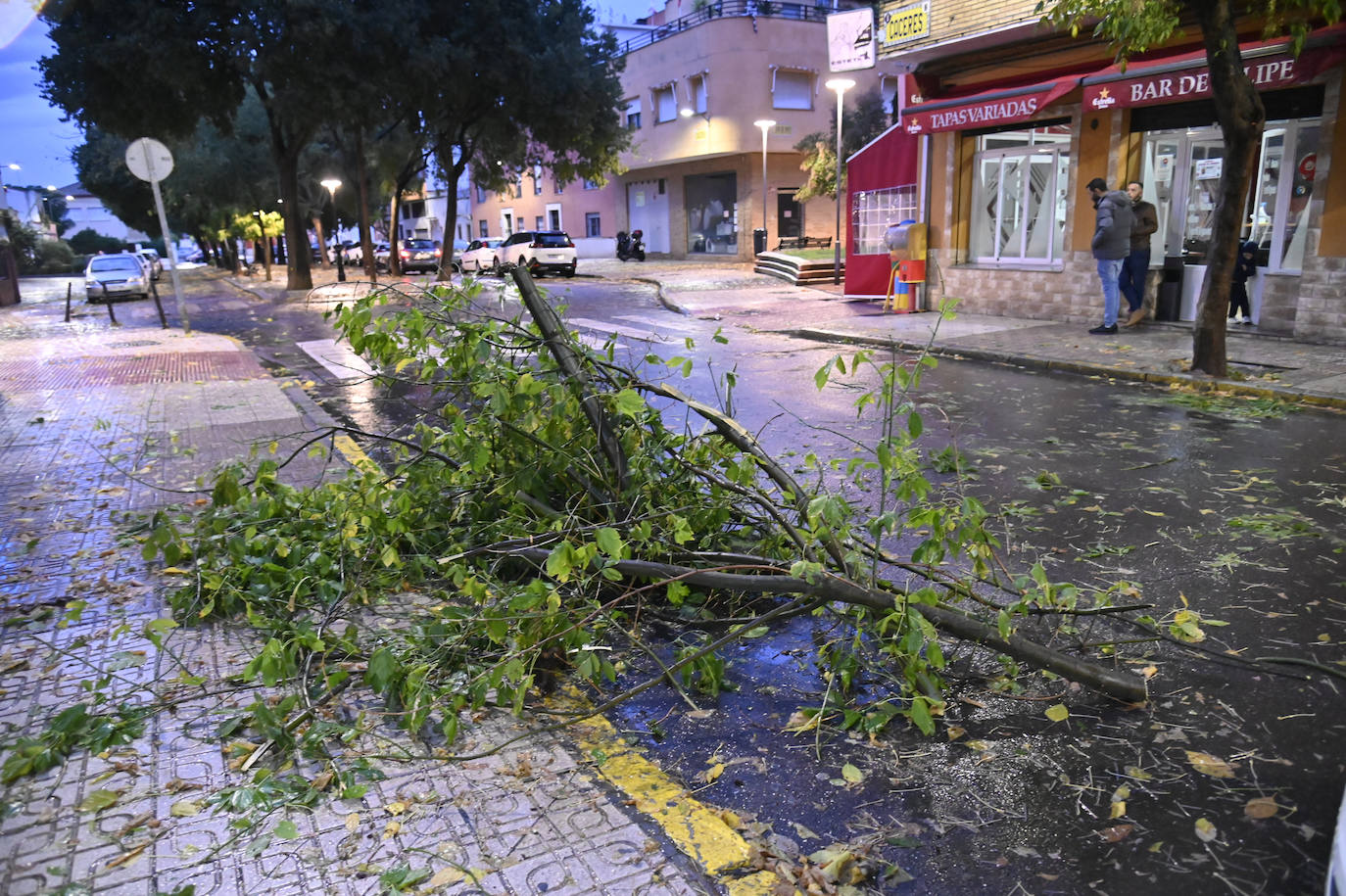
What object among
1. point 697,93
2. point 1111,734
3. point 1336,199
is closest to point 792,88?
point 697,93

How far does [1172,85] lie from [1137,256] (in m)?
2.31

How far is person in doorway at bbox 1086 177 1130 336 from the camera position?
12.8 meters

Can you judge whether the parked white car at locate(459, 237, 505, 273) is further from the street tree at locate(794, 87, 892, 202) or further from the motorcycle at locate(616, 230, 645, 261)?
the street tree at locate(794, 87, 892, 202)

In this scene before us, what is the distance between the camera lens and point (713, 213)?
4109cm

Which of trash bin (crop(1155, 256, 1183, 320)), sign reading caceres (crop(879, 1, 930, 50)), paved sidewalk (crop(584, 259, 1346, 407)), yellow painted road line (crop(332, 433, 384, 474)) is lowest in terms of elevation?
yellow painted road line (crop(332, 433, 384, 474))

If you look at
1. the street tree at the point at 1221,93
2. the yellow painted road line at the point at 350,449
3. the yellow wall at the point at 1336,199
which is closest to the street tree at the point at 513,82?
the yellow painted road line at the point at 350,449

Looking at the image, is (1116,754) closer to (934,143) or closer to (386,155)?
(934,143)

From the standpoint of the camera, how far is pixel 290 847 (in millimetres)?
2676

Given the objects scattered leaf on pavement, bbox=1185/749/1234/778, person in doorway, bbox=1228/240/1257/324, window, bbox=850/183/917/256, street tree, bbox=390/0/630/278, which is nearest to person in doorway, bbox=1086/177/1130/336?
person in doorway, bbox=1228/240/1257/324

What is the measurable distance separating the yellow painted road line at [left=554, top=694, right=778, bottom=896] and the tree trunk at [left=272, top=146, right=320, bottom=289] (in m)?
27.1

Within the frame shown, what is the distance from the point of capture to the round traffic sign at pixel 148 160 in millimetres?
14236

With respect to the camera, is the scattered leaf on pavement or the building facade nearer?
the scattered leaf on pavement

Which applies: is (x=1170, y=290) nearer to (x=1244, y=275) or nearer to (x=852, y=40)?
(x=1244, y=275)

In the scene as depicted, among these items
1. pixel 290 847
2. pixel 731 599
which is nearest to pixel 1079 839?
pixel 731 599
